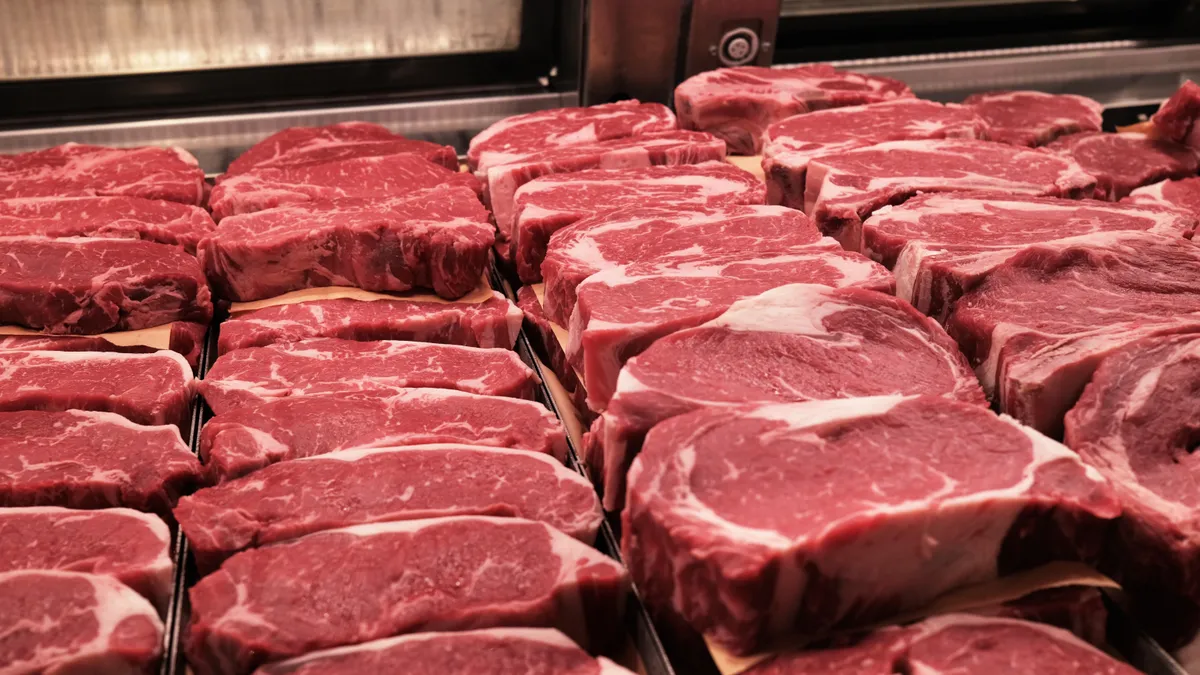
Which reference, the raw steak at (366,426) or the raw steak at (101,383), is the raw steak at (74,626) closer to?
the raw steak at (366,426)

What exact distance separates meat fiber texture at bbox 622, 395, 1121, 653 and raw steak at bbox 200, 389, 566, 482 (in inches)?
22.6

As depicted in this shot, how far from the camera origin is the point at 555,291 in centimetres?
311

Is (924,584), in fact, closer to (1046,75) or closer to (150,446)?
(150,446)

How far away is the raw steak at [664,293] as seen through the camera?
2672 millimetres

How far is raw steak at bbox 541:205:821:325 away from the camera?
3082mm

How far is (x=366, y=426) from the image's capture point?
8.86 ft

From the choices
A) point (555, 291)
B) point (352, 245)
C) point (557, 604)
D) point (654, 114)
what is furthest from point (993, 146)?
point (557, 604)

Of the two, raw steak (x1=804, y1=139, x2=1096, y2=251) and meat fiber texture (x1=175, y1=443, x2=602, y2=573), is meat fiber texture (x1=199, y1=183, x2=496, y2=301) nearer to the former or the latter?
meat fiber texture (x1=175, y1=443, x2=602, y2=573)

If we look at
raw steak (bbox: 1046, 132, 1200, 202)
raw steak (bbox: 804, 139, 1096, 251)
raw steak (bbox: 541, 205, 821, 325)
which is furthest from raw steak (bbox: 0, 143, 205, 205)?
raw steak (bbox: 1046, 132, 1200, 202)

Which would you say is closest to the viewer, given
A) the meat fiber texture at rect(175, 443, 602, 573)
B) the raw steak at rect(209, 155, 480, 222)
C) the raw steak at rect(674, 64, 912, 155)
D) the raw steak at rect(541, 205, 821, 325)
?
the meat fiber texture at rect(175, 443, 602, 573)

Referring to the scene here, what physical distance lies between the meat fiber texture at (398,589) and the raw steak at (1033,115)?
299cm

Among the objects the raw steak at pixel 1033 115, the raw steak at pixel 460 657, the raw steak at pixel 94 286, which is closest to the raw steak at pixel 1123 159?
the raw steak at pixel 1033 115

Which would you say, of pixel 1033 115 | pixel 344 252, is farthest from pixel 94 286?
pixel 1033 115

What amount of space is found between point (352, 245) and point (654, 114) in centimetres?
155
